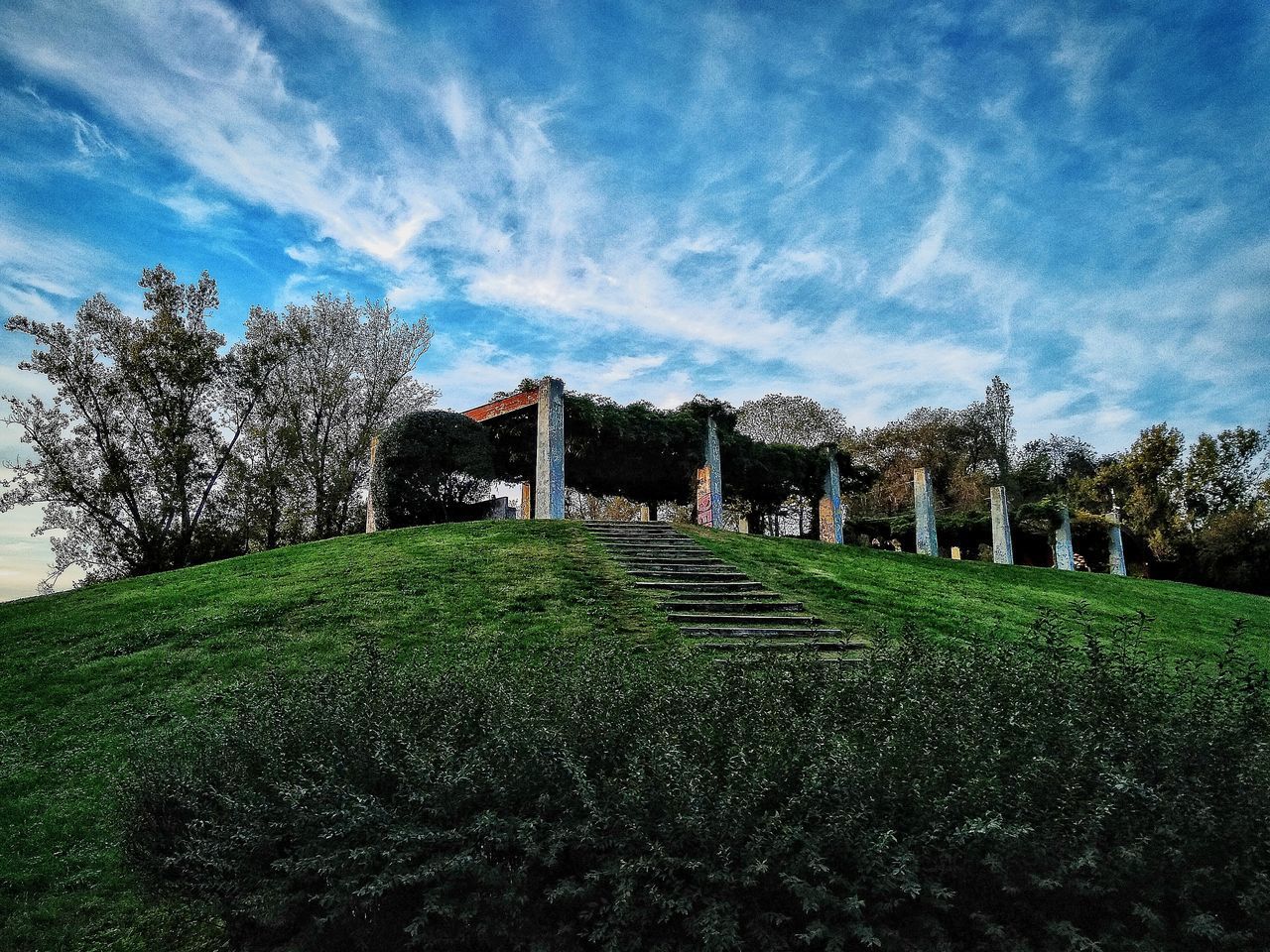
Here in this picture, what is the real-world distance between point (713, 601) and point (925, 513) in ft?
51.7

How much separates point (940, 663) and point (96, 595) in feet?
43.4

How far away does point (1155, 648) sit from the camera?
37.9 feet

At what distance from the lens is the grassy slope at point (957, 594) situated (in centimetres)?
1174

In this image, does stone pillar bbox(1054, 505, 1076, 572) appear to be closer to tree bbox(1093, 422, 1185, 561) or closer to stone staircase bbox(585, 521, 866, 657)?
tree bbox(1093, 422, 1185, 561)

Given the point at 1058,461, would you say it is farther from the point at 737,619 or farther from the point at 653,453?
the point at 737,619

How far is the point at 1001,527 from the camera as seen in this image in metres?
24.7

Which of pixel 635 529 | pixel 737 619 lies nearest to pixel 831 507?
pixel 635 529

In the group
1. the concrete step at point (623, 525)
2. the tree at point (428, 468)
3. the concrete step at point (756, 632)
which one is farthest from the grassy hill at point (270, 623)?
the tree at point (428, 468)

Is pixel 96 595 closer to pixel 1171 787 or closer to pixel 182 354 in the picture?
pixel 182 354

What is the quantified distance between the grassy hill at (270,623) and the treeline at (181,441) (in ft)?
24.7

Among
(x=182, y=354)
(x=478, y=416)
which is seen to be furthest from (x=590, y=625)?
(x=182, y=354)

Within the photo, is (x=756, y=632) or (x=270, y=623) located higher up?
(x=270, y=623)

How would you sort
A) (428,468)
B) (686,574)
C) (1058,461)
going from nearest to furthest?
(686,574)
(428,468)
(1058,461)

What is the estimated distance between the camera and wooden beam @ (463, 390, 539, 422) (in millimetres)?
18750
